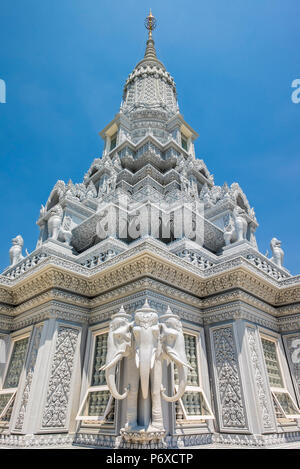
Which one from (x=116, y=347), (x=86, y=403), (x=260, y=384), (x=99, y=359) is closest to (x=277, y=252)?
(x=260, y=384)

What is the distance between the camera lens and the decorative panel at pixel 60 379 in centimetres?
733

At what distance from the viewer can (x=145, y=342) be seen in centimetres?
628

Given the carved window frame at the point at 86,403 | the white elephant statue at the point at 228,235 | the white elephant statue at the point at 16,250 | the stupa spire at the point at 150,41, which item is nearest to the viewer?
the carved window frame at the point at 86,403

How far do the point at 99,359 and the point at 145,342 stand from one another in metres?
2.68

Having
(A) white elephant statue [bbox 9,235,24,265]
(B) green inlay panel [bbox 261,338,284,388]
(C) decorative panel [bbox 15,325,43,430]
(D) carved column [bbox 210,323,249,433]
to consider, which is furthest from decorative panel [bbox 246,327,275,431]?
(A) white elephant statue [bbox 9,235,24,265]

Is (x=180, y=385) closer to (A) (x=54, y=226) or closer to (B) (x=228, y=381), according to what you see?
(B) (x=228, y=381)

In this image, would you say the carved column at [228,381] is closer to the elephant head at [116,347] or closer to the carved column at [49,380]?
the elephant head at [116,347]

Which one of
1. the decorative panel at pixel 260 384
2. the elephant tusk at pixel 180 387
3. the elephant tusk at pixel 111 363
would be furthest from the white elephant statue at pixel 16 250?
the decorative panel at pixel 260 384

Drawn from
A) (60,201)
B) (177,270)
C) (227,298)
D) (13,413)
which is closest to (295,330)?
(227,298)

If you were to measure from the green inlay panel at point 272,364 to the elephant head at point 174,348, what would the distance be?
3923 millimetres

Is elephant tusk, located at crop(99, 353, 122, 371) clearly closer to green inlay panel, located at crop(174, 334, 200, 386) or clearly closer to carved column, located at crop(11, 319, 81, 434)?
carved column, located at crop(11, 319, 81, 434)

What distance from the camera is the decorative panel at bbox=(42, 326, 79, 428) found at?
733cm
